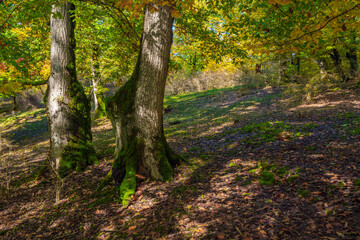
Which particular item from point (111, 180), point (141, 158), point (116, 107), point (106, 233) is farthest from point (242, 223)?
point (116, 107)

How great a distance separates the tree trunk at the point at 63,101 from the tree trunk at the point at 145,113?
5.70ft

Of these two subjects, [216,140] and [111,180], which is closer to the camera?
[111,180]

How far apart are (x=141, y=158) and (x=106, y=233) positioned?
4.65ft

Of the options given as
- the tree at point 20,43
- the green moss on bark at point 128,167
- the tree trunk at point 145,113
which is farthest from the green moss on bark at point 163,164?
the tree at point 20,43

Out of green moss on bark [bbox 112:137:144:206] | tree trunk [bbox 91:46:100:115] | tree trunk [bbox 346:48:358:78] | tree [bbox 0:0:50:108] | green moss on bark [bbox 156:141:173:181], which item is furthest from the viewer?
tree trunk [bbox 346:48:358:78]

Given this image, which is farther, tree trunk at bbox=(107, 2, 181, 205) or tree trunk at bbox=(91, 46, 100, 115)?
tree trunk at bbox=(91, 46, 100, 115)

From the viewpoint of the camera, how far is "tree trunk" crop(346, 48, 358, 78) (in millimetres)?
12000

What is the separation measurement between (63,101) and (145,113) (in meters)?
2.70

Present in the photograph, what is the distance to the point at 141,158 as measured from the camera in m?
3.94

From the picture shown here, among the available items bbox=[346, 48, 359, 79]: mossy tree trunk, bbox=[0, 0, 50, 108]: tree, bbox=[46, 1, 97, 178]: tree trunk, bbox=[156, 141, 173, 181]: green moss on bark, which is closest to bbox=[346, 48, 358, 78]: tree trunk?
bbox=[346, 48, 359, 79]: mossy tree trunk

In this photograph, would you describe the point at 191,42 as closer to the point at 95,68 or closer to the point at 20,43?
the point at 20,43

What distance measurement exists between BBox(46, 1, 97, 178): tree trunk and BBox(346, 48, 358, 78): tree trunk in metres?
15.0

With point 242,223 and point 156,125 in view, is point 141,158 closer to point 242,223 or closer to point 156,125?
point 156,125

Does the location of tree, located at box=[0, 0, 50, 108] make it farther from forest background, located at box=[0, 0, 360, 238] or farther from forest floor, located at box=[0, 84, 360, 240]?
forest floor, located at box=[0, 84, 360, 240]
